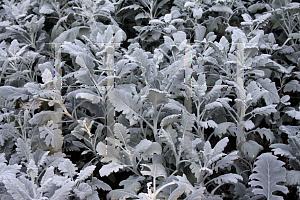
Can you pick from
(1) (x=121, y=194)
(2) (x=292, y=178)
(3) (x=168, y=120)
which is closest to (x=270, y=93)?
(2) (x=292, y=178)

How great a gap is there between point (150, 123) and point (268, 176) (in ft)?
2.97

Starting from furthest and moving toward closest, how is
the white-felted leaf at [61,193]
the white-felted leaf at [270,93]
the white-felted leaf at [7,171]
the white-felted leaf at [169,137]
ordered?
1. the white-felted leaf at [270,93]
2. the white-felted leaf at [169,137]
3. the white-felted leaf at [7,171]
4. the white-felted leaf at [61,193]

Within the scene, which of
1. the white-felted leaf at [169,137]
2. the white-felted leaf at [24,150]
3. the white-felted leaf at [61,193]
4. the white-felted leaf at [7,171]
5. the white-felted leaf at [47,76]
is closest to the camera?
the white-felted leaf at [61,193]

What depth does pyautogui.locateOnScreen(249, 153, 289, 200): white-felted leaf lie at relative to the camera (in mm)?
1673

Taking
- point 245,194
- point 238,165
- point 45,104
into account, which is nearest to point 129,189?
point 245,194

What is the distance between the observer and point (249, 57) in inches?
86.0

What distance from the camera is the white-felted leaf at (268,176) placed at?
5.49 ft

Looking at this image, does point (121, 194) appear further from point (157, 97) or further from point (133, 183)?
point (157, 97)

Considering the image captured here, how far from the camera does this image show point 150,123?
81.3 inches

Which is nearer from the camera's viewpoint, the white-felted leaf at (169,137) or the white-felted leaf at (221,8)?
the white-felted leaf at (169,137)

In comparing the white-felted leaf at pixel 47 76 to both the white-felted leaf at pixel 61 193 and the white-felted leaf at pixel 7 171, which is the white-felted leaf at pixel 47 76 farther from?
the white-felted leaf at pixel 61 193

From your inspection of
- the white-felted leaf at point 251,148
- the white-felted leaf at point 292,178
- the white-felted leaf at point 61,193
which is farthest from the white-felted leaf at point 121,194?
the white-felted leaf at point 292,178

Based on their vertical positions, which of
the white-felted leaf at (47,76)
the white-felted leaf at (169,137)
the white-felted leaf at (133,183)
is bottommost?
the white-felted leaf at (133,183)

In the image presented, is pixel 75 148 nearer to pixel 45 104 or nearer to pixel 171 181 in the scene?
pixel 45 104
